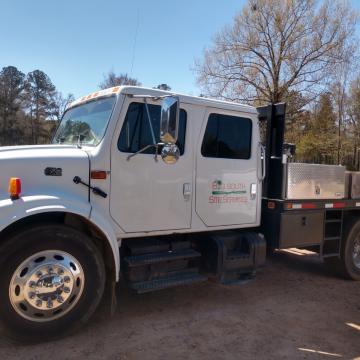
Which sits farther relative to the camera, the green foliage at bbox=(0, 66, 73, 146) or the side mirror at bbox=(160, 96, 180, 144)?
the green foliage at bbox=(0, 66, 73, 146)

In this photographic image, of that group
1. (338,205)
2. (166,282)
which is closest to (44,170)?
(166,282)

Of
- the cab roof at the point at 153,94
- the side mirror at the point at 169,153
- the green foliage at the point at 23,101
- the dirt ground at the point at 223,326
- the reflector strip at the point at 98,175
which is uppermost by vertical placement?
the green foliage at the point at 23,101

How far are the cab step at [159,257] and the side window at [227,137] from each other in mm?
1124

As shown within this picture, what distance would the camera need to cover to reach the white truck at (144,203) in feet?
11.8

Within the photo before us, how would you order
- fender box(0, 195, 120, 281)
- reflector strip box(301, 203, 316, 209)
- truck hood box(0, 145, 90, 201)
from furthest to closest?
reflector strip box(301, 203, 316, 209)
truck hood box(0, 145, 90, 201)
fender box(0, 195, 120, 281)

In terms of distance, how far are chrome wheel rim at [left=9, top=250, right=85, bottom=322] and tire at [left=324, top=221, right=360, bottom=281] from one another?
156 inches

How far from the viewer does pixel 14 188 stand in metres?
3.48

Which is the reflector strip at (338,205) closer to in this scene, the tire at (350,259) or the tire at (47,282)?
the tire at (350,259)

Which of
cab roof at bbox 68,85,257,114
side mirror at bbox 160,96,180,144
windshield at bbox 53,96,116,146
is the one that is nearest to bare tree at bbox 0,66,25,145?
windshield at bbox 53,96,116,146

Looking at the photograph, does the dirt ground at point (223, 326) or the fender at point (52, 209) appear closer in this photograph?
the fender at point (52, 209)

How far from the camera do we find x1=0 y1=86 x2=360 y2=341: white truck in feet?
11.8

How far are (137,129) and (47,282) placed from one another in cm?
170

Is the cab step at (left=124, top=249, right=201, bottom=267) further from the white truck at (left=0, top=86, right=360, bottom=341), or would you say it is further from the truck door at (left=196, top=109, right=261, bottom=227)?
the truck door at (left=196, top=109, right=261, bottom=227)

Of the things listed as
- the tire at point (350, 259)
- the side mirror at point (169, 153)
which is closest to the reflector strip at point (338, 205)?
the tire at point (350, 259)
